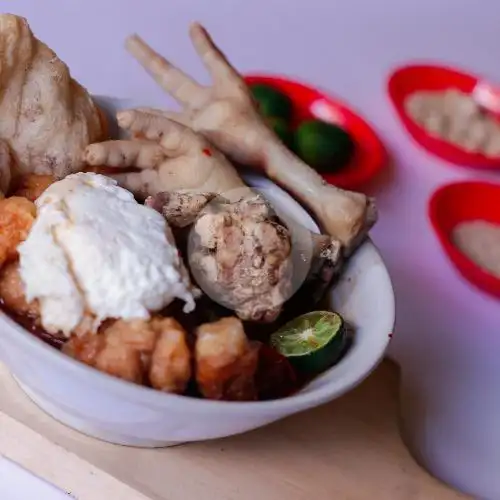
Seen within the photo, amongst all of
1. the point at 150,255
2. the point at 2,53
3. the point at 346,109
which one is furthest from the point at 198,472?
the point at 346,109

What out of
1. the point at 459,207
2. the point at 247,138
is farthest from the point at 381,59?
the point at 247,138

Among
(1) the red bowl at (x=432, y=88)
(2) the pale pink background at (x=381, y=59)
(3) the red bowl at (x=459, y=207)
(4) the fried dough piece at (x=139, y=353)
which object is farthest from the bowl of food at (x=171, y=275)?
(1) the red bowl at (x=432, y=88)

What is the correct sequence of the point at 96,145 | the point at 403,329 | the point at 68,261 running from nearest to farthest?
the point at 68,261
the point at 96,145
the point at 403,329

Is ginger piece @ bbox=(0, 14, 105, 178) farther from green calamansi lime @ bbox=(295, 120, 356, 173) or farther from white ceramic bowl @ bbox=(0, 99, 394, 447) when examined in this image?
green calamansi lime @ bbox=(295, 120, 356, 173)

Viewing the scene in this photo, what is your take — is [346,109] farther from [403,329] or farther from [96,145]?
[96,145]

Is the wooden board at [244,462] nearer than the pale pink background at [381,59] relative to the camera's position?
Yes

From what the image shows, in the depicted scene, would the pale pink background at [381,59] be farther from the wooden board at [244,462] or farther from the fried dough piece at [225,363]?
the fried dough piece at [225,363]
